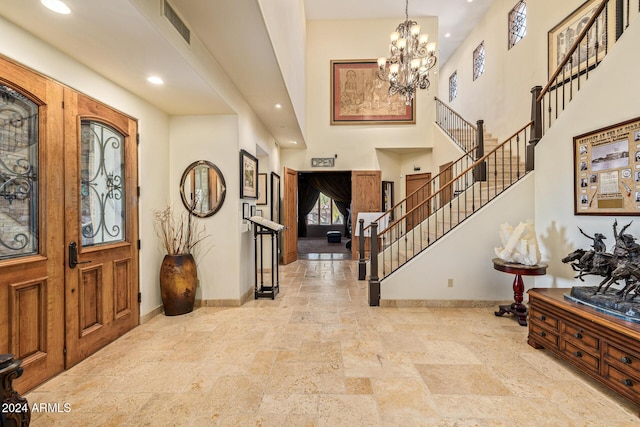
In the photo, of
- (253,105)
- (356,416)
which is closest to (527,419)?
(356,416)

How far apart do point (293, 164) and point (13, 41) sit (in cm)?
634

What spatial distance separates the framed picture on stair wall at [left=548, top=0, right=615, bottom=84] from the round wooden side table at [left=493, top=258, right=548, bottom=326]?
10.5 feet

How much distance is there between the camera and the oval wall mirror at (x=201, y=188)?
4129 mm

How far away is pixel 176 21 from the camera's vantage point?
7.93 ft

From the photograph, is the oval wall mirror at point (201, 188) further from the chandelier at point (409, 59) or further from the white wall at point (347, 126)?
the white wall at point (347, 126)

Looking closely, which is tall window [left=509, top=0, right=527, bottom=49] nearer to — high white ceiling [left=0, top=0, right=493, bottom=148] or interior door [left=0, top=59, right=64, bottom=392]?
high white ceiling [left=0, top=0, right=493, bottom=148]

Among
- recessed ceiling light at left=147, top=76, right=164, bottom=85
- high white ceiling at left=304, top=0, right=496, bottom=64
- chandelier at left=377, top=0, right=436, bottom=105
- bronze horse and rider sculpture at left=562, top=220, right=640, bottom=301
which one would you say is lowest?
bronze horse and rider sculpture at left=562, top=220, right=640, bottom=301

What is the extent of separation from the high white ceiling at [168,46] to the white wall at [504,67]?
17.7 ft

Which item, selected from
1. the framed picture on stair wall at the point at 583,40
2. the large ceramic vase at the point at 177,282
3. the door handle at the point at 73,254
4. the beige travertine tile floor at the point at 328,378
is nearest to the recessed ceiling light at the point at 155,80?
the door handle at the point at 73,254

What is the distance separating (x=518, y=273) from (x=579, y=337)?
1067mm

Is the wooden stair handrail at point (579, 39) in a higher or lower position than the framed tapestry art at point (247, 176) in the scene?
higher

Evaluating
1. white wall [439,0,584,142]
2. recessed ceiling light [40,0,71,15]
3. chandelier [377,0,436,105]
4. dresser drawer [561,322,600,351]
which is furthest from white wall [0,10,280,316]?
white wall [439,0,584,142]

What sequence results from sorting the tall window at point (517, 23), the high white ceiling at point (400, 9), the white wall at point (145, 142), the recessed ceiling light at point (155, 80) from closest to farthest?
the white wall at point (145, 142) < the recessed ceiling light at point (155, 80) < the tall window at point (517, 23) < the high white ceiling at point (400, 9)

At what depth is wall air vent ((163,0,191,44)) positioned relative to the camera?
2272mm
